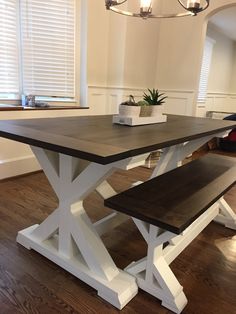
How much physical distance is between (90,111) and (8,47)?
126 cm

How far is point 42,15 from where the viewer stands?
10.0 ft

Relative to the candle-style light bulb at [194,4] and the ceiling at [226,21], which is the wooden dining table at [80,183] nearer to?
the candle-style light bulb at [194,4]

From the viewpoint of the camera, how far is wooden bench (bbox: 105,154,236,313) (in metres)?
1.13

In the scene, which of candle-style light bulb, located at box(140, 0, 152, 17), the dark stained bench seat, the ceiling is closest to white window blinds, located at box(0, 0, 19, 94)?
candle-style light bulb, located at box(140, 0, 152, 17)

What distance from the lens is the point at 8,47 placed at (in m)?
2.90

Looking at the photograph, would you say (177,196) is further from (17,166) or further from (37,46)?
(37,46)

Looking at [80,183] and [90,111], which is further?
[90,111]

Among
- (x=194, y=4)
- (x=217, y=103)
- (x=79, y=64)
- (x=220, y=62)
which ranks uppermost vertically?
(x=220, y=62)

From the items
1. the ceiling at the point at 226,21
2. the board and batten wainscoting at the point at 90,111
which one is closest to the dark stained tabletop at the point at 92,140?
the board and batten wainscoting at the point at 90,111

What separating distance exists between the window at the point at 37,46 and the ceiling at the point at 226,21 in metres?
2.77

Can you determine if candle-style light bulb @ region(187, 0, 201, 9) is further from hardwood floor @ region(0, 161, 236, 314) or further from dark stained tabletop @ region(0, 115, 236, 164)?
hardwood floor @ region(0, 161, 236, 314)

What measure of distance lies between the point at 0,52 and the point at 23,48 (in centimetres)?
29

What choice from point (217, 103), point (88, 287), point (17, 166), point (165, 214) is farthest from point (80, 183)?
point (217, 103)

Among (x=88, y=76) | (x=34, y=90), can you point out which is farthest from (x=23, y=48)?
(x=88, y=76)
